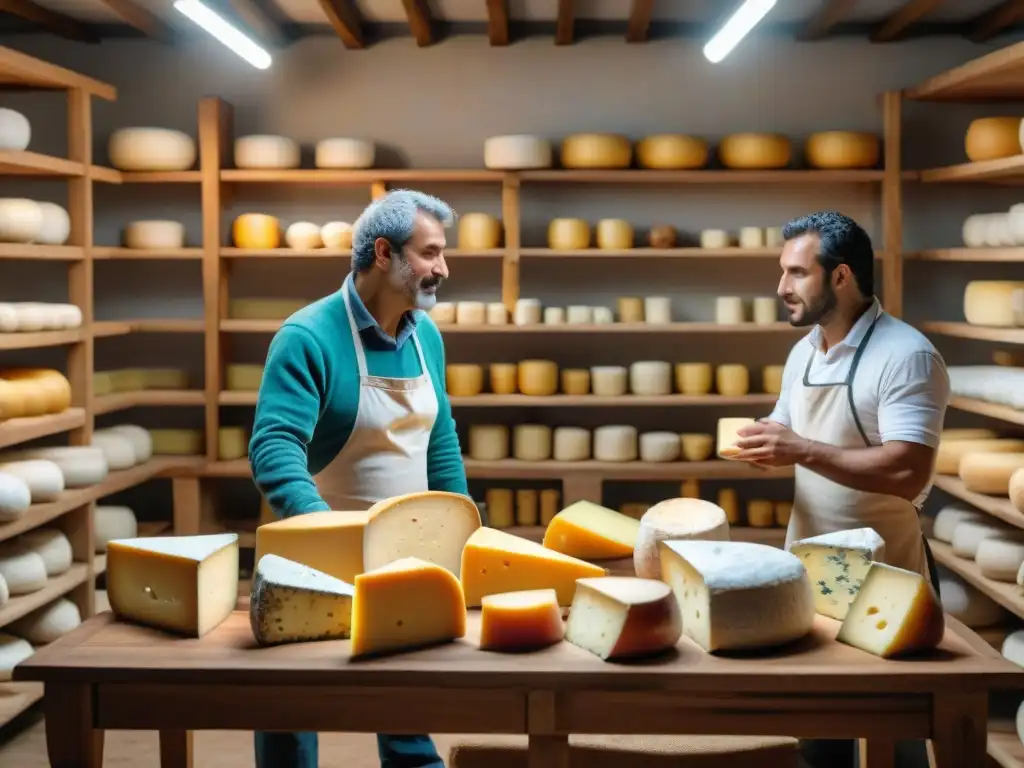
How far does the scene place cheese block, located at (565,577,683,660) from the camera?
1722 millimetres

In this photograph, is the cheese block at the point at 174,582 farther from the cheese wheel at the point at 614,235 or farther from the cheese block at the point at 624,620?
the cheese wheel at the point at 614,235

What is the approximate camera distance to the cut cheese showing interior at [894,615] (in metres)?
1.76

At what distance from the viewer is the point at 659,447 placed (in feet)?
15.7

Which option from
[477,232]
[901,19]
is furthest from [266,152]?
[901,19]

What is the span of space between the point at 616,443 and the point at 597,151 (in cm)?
124

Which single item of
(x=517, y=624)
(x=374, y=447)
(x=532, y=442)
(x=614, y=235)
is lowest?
(x=517, y=624)

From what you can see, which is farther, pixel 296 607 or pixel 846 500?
pixel 846 500

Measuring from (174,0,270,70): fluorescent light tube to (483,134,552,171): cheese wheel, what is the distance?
0.99 m

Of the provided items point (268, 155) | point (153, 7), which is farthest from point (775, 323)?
point (153, 7)

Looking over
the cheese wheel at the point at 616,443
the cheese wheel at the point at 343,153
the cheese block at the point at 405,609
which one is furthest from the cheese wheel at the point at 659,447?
the cheese block at the point at 405,609

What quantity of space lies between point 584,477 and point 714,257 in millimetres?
1204

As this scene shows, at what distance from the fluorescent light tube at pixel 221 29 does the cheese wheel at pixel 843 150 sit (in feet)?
7.55

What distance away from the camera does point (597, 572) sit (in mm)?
2004

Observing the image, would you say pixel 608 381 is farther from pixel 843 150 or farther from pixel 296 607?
pixel 296 607
